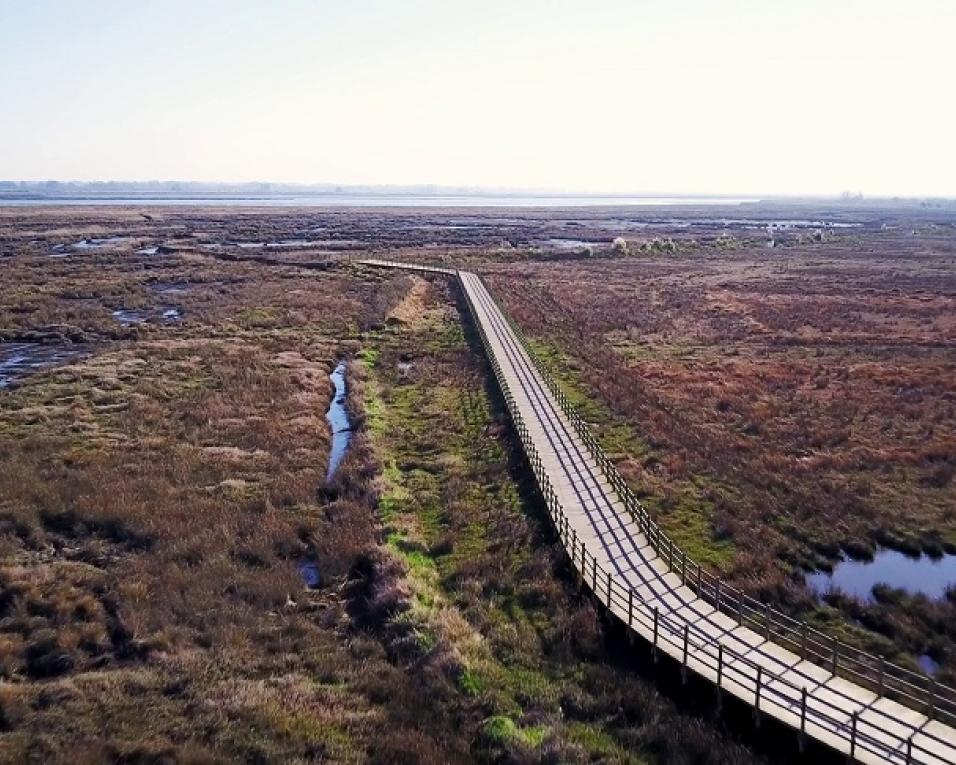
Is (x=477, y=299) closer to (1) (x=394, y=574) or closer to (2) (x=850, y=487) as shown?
(2) (x=850, y=487)

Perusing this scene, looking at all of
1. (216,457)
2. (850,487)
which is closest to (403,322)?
(216,457)

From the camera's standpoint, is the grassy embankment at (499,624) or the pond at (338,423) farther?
the pond at (338,423)

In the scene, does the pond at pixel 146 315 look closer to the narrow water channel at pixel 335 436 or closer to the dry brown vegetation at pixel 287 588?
the dry brown vegetation at pixel 287 588

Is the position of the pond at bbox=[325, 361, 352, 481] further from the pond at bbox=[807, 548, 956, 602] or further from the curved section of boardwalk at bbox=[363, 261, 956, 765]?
the pond at bbox=[807, 548, 956, 602]

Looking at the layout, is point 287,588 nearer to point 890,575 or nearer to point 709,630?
point 709,630

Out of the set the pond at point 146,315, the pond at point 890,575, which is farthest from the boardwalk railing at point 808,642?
the pond at point 146,315

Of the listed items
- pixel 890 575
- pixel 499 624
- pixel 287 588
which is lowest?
pixel 890 575

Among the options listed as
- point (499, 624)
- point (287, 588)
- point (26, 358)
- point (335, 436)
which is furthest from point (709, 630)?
point (26, 358)

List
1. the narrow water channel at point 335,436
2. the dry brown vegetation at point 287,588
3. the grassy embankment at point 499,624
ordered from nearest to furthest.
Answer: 1. the grassy embankment at point 499,624
2. the dry brown vegetation at point 287,588
3. the narrow water channel at point 335,436
